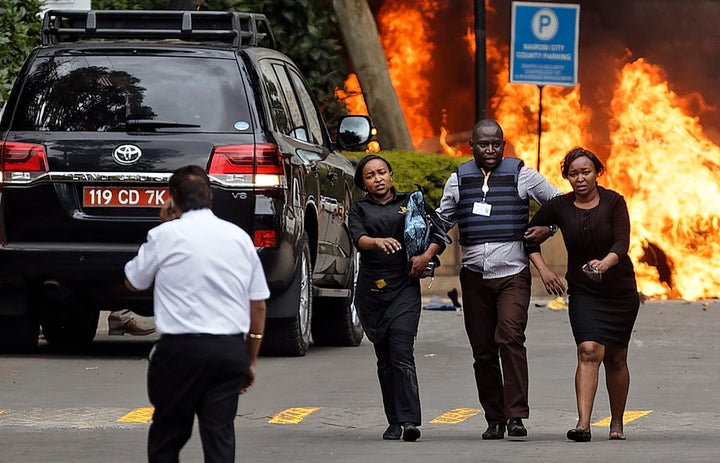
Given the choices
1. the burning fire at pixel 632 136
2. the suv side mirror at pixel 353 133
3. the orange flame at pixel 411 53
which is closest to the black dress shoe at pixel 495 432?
the suv side mirror at pixel 353 133

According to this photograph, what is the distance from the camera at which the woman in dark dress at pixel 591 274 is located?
33.6ft

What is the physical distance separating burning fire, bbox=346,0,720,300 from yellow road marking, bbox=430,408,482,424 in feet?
40.5

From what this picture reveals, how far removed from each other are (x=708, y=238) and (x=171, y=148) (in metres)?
12.2

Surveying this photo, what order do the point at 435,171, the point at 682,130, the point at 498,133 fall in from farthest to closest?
the point at 682,130 < the point at 435,171 < the point at 498,133

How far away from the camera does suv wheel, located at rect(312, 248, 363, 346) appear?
49.8 feet

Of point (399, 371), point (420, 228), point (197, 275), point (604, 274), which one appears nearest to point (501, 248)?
point (420, 228)

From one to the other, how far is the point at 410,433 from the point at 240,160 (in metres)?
3.21

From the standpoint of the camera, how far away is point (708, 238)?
78.0 feet

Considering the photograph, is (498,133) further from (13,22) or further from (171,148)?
(13,22)

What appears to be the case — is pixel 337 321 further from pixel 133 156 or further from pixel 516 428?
pixel 516 428

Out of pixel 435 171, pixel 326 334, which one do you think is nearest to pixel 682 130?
pixel 435 171

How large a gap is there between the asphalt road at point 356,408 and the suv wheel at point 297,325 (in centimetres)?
12

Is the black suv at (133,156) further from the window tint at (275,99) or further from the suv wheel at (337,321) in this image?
the suv wheel at (337,321)

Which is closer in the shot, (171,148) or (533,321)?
(171,148)
